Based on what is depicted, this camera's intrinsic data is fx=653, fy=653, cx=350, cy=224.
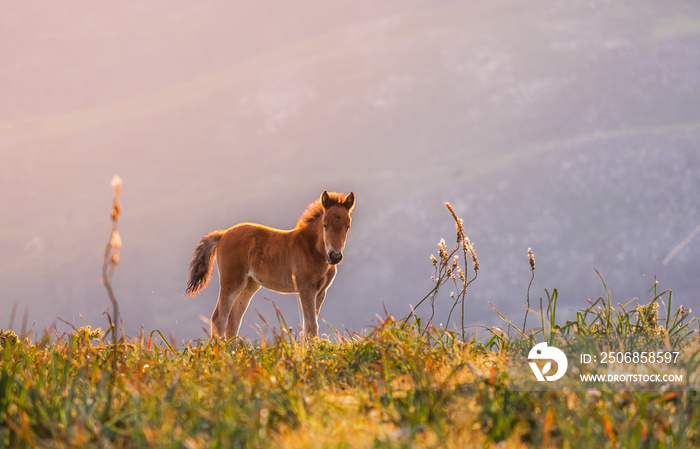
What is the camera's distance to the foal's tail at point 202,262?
1207 centimetres

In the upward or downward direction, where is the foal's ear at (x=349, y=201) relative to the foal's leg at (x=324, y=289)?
upward

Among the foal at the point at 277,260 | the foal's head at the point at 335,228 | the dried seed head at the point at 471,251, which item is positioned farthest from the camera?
the foal at the point at 277,260

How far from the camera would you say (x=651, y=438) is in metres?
3.92

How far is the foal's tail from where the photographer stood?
39.6ft

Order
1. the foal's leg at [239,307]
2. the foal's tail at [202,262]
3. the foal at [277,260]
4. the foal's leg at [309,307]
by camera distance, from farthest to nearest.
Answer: the foal's tail at [202,262], the foal's leg at [239,307], the foal's leg at [309,307], the foal at [277,260]

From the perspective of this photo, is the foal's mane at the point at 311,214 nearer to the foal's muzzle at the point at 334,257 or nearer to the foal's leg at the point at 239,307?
the foal's muzzle at the point at 334,257

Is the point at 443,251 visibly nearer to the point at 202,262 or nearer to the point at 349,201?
the point at 349,201

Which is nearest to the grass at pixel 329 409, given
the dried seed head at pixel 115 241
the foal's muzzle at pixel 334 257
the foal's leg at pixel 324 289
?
the dried seed head at pixel 115 241

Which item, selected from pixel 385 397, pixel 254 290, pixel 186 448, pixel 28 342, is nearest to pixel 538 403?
pixel 385 397

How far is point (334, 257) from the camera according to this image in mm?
9258

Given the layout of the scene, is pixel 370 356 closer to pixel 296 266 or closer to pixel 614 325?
pixel 614 325

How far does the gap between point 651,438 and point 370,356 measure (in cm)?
253

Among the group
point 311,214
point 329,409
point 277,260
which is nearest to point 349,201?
point 311,214

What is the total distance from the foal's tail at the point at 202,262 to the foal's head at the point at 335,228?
10.8 feet
